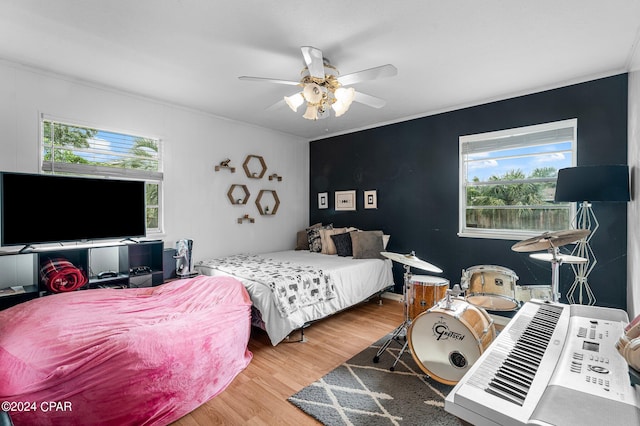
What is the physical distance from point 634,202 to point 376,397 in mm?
2471

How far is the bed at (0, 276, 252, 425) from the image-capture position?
4.94 feet

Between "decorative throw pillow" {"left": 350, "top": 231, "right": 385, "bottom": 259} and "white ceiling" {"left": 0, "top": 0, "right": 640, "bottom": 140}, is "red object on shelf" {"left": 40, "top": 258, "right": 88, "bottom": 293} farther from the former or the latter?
"decorative throw pillow" {"left": 350, "top": 231, "right": 385, "bottom": 259}

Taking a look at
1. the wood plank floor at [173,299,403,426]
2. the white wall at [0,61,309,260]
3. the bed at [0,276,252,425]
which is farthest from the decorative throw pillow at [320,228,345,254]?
the bed at [0,276,252,425]

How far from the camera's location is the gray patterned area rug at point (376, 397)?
6.12ft

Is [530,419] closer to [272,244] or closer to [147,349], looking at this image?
[147,349]

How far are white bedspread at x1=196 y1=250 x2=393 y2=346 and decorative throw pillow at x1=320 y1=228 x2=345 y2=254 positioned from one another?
122 millimetres

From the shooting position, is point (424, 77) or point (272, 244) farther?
point (272, 244)

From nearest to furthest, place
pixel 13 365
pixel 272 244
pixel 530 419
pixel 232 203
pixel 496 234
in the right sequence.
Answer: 1. pixel 530 419
2. pixel 13 365
3. pixel 496 234
4. pixel 232 203
5. pixel 272 244

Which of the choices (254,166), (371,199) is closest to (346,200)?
(371,199)

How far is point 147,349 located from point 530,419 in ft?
6.29

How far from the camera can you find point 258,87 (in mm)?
3125

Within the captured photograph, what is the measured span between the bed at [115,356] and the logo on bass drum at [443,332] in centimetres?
156

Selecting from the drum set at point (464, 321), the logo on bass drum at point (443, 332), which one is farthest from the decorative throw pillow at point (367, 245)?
the logo on bass drum at point (443, 332)

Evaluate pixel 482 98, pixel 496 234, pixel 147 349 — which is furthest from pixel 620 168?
pixel 147 349
